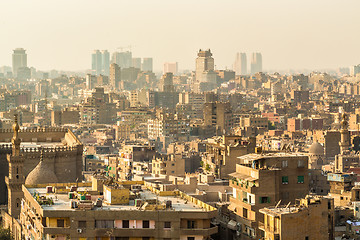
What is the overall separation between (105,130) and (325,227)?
294 feet

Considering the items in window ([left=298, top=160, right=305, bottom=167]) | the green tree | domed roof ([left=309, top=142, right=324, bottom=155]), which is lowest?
the green tree

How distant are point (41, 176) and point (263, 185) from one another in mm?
14679

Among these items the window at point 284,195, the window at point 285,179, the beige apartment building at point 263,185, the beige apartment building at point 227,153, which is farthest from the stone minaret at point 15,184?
the window at point 284,195

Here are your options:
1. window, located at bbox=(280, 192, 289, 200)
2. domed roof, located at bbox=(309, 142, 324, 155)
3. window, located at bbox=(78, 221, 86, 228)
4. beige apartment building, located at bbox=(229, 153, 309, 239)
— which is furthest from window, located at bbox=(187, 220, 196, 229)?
domed roof, located at bbox=(309, 142, 324, 155)

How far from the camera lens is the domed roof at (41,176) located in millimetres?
45188

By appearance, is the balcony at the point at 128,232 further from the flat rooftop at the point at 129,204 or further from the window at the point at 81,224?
the flat rooftop at the point at 129,204

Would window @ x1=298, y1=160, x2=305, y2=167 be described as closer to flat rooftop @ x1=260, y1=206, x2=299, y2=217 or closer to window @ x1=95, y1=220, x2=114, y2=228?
flat rooftop @ x1=260, y1=206, x2=299, y2=217

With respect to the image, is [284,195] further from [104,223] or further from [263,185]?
[104,223]

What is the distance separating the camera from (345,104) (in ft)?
462

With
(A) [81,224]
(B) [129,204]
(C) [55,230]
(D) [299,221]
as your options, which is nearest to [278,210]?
(D) [299,221]

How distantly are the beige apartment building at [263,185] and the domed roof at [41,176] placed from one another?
40.2 ft

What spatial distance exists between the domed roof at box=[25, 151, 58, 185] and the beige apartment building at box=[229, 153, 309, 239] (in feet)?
40.2

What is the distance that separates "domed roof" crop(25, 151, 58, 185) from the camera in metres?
45.2

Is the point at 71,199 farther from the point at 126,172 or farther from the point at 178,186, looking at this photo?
the point at 126,172
